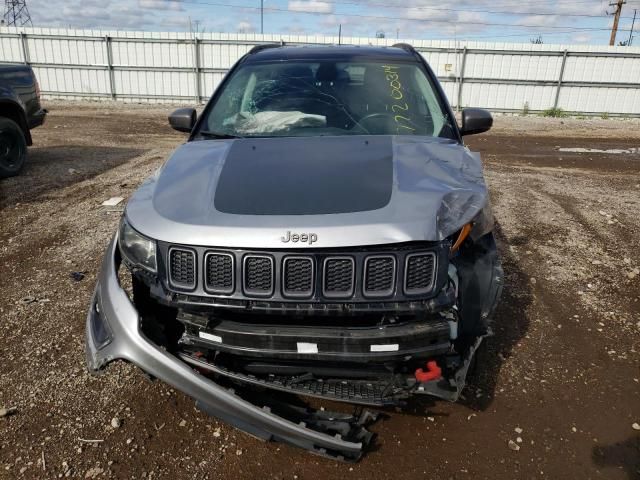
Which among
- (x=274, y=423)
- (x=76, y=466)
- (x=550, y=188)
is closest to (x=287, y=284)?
(x=274, y=423)

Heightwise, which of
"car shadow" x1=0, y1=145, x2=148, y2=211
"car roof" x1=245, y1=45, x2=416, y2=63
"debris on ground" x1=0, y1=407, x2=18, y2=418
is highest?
"car roof" x1=245, y1=45, x2=416, y2=63

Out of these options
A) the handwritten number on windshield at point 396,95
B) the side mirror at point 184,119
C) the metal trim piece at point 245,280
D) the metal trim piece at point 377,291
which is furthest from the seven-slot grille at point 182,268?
the side mirror at point 184,119

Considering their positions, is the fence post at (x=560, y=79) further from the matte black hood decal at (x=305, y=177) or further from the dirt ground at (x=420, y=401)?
the matte black hood decal at (x=305, y=177)

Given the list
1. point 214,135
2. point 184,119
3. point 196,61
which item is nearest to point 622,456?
point 214,135

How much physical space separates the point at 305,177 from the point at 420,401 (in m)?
1.37

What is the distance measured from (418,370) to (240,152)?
148 cm

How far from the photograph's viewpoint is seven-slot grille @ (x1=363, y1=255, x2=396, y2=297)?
198cm

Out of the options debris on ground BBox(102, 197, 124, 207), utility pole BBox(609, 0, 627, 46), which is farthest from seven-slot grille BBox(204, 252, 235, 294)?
utility pole BBox(609, 0, 627, 46)

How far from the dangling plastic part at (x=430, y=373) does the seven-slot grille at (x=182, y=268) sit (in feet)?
3.38

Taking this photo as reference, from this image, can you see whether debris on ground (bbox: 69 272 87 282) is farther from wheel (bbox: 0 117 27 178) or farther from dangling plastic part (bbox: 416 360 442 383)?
wheel (bbox: 0 117 27 178)

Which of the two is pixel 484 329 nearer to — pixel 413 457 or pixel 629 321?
pixel 413 457

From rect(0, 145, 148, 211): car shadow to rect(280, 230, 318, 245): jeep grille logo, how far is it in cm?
541

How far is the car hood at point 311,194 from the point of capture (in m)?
1.99

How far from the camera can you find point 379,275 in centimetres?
200
